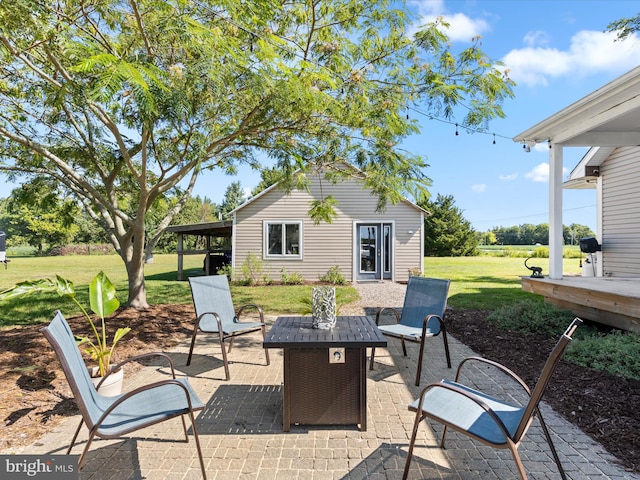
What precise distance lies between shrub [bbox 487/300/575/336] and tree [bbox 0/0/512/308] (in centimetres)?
268

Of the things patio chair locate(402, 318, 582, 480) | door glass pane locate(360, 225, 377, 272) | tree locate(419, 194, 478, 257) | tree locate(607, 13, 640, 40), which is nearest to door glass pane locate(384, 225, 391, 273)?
door glass pane locate(360, 225, 377, 272)

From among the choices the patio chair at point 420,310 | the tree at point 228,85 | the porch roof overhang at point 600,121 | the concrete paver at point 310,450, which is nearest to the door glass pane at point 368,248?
the tree at point 228,85

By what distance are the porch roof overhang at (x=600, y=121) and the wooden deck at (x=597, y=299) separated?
244cm

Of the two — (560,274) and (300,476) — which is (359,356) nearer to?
(300,476)

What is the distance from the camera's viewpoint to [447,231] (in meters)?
33.5

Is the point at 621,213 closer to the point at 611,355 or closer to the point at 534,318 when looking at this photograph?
the point at 534,318

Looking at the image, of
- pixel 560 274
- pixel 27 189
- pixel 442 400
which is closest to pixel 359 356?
pixel 442 400

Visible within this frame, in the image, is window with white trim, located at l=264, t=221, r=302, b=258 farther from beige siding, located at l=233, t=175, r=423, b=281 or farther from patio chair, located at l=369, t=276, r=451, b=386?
patio chair, located at l=369, t=276, r=451, b=386

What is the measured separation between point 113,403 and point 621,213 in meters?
10.7

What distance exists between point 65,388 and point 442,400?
3724 millimetres

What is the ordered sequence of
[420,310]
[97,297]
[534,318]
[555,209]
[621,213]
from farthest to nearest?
[621,213]
[555,209]
[534,318]
[420,310]
[97,297]

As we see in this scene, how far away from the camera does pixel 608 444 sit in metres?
2.69

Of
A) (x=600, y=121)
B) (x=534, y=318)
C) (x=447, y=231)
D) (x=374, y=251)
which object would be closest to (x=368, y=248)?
(x=374, y=251)

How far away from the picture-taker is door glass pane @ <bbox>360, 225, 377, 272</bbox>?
13.7m
